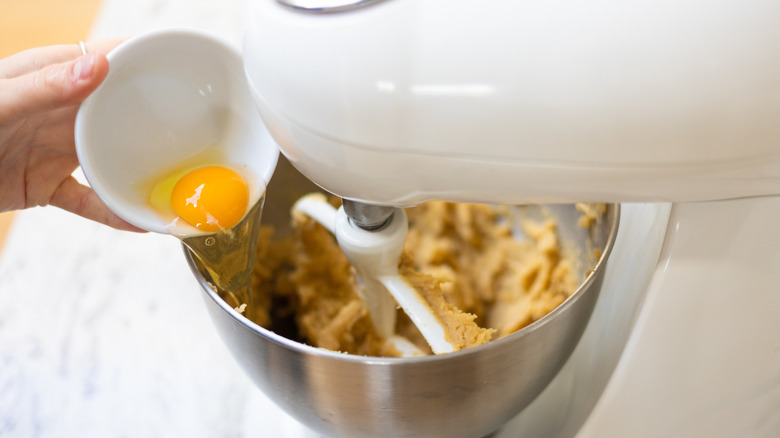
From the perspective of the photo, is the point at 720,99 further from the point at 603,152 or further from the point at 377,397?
the point at 377,397

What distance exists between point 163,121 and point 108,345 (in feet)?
0.99

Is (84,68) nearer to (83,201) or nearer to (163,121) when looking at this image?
(163,121)

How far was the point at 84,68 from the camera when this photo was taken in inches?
17.8

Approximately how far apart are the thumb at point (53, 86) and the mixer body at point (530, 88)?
0.15 metres

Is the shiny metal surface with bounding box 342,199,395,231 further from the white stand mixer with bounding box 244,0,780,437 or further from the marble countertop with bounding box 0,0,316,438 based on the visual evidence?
the marble countertop with bounding box 0,0,316,438

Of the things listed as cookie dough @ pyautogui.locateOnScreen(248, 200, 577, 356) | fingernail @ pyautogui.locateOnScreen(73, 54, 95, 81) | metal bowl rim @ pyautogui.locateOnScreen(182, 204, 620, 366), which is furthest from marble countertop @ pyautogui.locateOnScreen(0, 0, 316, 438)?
fingernail @ pyautogui.locateOnScreen(73, 54, 95, 81)

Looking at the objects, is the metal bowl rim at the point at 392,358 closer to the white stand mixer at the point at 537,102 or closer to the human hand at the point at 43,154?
the white stand mixer at the point at 537,102

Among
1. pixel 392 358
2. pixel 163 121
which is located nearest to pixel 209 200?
pixel 163 121

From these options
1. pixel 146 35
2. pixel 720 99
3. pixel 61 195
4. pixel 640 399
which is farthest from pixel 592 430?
pixel 61 195

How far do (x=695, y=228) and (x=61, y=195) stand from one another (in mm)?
592

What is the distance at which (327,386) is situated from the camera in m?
0.46

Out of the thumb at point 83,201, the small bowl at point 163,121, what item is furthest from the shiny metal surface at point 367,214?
the thumb at point 83,201

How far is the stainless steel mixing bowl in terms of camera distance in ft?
1.45

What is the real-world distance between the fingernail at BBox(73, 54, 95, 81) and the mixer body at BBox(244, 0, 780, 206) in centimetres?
15
